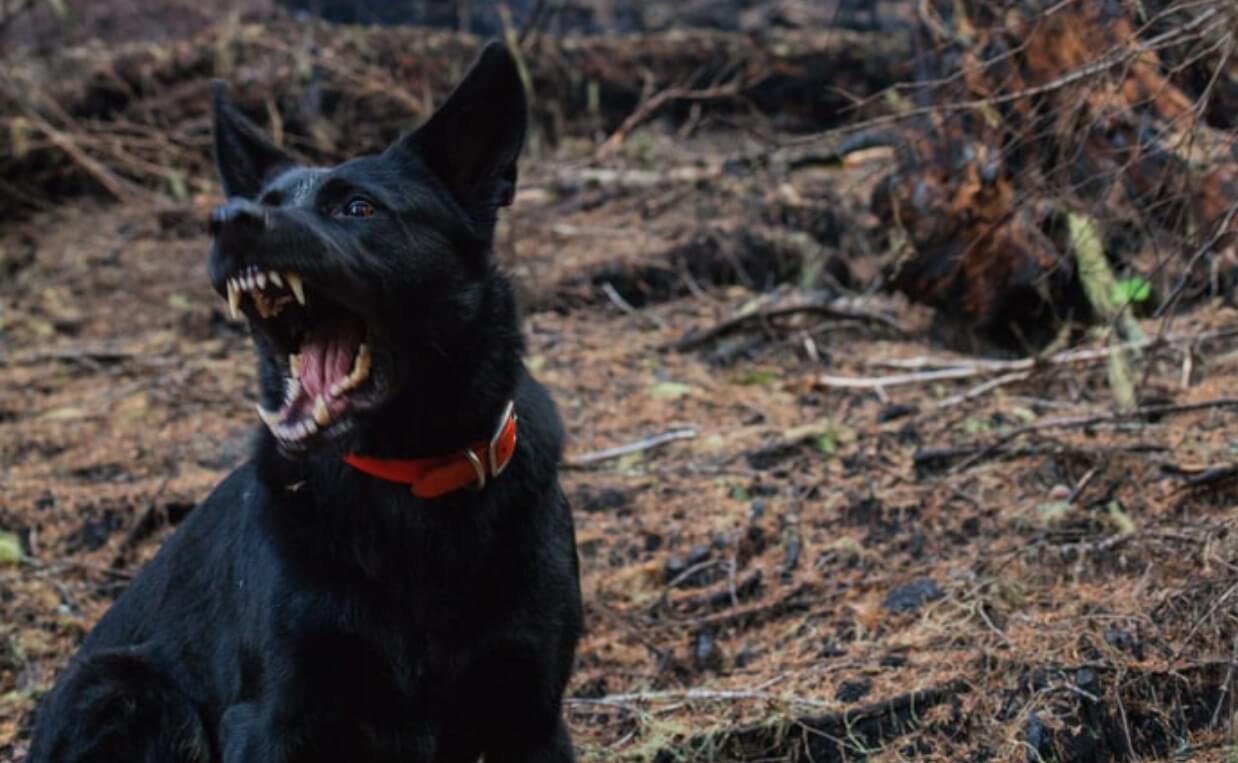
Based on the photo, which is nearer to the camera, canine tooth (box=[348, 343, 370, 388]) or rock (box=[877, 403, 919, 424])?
canine tooth (box=[348, 343, 370, 388])

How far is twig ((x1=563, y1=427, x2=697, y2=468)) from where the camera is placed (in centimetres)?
629

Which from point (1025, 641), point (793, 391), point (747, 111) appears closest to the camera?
point (1025, 641)

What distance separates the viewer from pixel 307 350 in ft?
10.3

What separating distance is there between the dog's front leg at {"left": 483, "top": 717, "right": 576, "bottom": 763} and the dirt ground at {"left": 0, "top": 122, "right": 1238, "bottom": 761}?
662 mm

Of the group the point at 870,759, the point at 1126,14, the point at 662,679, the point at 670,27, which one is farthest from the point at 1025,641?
the point at 670,27

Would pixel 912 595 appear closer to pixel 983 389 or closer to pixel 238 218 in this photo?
pixel 983 389

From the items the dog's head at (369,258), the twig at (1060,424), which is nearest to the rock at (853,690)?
the twig at (1060,424)

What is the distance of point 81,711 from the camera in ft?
11.1

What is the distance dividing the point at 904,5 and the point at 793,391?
890 centimetres

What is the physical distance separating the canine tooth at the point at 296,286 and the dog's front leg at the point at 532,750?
1.29m

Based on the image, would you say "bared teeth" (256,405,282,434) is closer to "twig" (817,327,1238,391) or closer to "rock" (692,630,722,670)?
"rock" (692,630,722,670)

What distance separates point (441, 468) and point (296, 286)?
64cm

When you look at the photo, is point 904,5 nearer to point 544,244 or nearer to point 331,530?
point 544,244

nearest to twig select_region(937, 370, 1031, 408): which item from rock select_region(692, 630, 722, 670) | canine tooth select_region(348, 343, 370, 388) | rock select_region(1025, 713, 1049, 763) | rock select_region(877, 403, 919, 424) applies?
rock select_region(877, 403, 919, 424)
